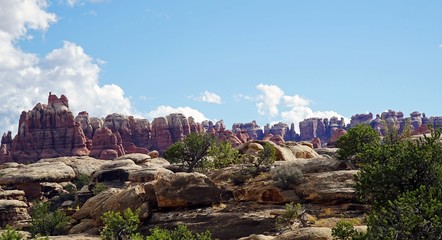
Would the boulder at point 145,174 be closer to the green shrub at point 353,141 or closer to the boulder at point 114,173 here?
the boulder at point 114,173

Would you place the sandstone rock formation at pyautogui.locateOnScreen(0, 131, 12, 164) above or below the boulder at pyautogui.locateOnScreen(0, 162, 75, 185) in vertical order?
above

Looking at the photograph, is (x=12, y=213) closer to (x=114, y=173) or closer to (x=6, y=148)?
(x=114, y=173)

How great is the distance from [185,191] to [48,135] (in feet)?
500

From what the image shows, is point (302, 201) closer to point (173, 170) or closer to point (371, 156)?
point (371, 156)

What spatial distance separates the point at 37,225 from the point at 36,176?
121 ft

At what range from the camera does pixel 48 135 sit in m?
177

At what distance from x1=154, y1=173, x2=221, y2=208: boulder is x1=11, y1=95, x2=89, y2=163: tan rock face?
141676mm

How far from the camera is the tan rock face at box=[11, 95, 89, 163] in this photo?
574 ft

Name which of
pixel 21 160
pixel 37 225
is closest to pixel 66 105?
pixel 21 160

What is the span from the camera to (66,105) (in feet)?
623

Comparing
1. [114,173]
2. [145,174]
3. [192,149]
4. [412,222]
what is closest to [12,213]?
[114,173]

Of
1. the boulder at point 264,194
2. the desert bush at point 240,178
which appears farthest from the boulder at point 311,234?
the desert bush at point 240,178

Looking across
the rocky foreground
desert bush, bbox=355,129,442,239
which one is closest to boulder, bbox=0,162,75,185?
the rocky foreground

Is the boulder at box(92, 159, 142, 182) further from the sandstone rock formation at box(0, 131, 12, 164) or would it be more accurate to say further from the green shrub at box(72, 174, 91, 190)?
the sandstone rock formation at box(0, 131, 12, 164)
